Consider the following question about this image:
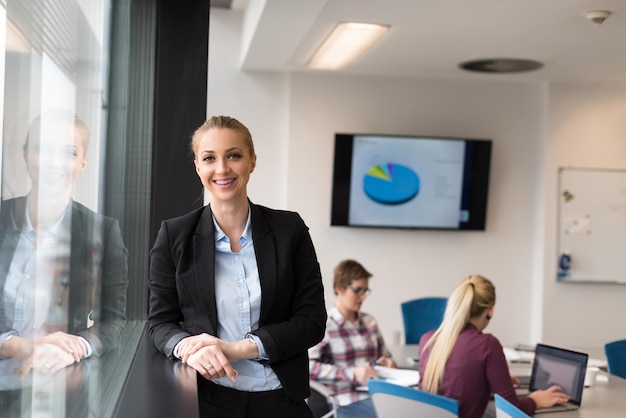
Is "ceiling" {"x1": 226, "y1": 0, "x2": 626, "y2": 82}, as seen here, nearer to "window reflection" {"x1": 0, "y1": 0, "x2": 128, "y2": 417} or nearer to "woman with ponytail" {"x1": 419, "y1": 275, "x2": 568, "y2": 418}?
"woman with ponytail" {"x1": 419, "y1": 275, "x2": 568, "y2": 418}

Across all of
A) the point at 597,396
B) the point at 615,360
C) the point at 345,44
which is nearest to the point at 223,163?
the point at 597,396

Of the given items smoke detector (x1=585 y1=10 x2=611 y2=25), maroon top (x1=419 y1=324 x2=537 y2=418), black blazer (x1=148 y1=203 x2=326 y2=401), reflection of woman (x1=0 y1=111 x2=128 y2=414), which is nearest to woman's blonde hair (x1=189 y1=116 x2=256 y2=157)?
black blazer (x1=148 y1=203 x2=326 y2=401)

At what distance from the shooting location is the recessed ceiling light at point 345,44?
509cm

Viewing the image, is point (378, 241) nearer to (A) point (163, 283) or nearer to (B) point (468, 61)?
(B) point (468, 61)

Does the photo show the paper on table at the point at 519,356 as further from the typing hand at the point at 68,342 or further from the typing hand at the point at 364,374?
the typing hand at the point at 68,342

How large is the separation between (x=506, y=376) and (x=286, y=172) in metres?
Result: 3.55

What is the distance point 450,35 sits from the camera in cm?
513

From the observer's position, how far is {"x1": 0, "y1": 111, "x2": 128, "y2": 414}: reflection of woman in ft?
3.51

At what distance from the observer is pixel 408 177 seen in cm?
672

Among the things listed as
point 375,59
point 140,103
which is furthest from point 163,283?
point 375,59

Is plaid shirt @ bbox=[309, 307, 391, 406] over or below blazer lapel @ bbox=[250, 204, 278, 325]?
below

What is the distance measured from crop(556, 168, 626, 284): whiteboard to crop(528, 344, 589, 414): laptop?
10.6ft

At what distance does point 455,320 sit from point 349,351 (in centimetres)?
86

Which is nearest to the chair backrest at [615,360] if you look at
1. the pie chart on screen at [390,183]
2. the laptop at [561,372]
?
the laptop at [561,372]
